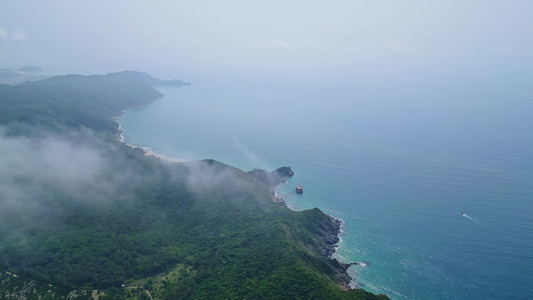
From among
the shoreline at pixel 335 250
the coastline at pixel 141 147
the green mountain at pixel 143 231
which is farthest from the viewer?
the coastline at pixel 141 147

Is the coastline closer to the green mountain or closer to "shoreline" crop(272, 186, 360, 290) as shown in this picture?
the green mountain

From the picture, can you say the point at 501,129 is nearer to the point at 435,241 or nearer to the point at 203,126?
the point at 435,241

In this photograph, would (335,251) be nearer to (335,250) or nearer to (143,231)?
(335,250)

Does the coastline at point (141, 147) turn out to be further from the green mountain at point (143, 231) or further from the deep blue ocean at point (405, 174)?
the green mountain at point (143, 231)

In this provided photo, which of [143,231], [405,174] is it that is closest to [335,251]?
[143,231]

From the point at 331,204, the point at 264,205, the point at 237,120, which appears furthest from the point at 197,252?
the point at 237,120

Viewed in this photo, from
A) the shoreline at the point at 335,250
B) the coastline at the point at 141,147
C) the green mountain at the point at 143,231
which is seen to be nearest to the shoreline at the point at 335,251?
the shoreline at the point at 335,250
